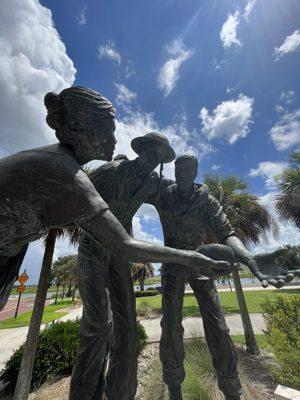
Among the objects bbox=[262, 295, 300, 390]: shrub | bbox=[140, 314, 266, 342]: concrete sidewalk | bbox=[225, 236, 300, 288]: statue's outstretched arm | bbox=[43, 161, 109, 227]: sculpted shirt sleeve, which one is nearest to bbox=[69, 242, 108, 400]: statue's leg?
bbox=[43, 161, 109, 227]: sculpted shirt sleeve

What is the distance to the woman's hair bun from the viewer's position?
67.2 inches

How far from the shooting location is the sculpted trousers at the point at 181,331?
2416 mm

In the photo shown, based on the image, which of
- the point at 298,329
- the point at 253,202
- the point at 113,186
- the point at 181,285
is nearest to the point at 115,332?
the point at 181,285

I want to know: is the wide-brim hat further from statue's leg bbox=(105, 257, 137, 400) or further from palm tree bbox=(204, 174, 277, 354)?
palm tree bbox=(204, 174, 277, 354)

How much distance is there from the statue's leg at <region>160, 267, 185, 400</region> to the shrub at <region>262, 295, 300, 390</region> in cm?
312

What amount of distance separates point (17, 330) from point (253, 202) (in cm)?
1238

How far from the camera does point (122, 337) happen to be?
187 cm

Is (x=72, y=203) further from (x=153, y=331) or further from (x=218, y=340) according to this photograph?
(x=153, y=331)

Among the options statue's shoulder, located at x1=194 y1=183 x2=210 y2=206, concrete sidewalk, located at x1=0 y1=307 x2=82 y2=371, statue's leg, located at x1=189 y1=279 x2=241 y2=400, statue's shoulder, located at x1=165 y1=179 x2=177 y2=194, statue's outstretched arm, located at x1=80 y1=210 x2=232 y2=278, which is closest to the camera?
statue's outstretched arm, located at x1=80 y1=210 x2=232 y2=278

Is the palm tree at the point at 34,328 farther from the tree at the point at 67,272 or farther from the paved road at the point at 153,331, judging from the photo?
the tree at the point at 67,272

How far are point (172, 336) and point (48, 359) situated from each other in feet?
17.0

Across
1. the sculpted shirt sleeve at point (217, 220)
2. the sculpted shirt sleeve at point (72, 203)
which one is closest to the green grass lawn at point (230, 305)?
the sculpted shirt sleeve at point (217, 220)

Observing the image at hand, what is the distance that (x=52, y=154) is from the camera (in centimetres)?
143

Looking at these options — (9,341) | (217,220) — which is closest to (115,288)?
(217,220)
